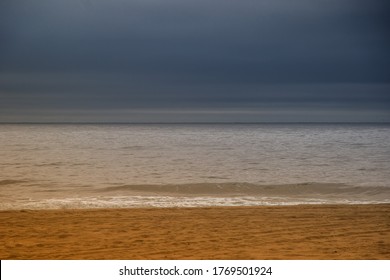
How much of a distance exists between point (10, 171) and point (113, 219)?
40.2ft

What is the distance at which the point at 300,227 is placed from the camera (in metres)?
6.77

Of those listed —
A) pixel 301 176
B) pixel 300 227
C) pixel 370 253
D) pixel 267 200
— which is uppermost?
pixel 301 176

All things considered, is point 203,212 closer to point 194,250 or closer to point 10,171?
point 194,250

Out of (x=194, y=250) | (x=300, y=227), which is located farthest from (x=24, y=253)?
(x=300, y=227)

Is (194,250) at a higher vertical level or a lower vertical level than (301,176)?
lower

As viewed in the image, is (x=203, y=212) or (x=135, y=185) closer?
(x=203, y=212)

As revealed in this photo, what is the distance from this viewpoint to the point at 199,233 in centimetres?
645

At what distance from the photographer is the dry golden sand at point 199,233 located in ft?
17.7

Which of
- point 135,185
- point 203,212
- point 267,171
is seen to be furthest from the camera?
point 267,171

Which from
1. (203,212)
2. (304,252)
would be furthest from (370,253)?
(203,212)

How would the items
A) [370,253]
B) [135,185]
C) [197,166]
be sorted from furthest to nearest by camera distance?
[197,166] < [135,185] < [370,253]

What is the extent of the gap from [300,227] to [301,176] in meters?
11.0

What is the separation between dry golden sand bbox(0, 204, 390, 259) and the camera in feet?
17.7

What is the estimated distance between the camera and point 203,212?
27.2 feet
